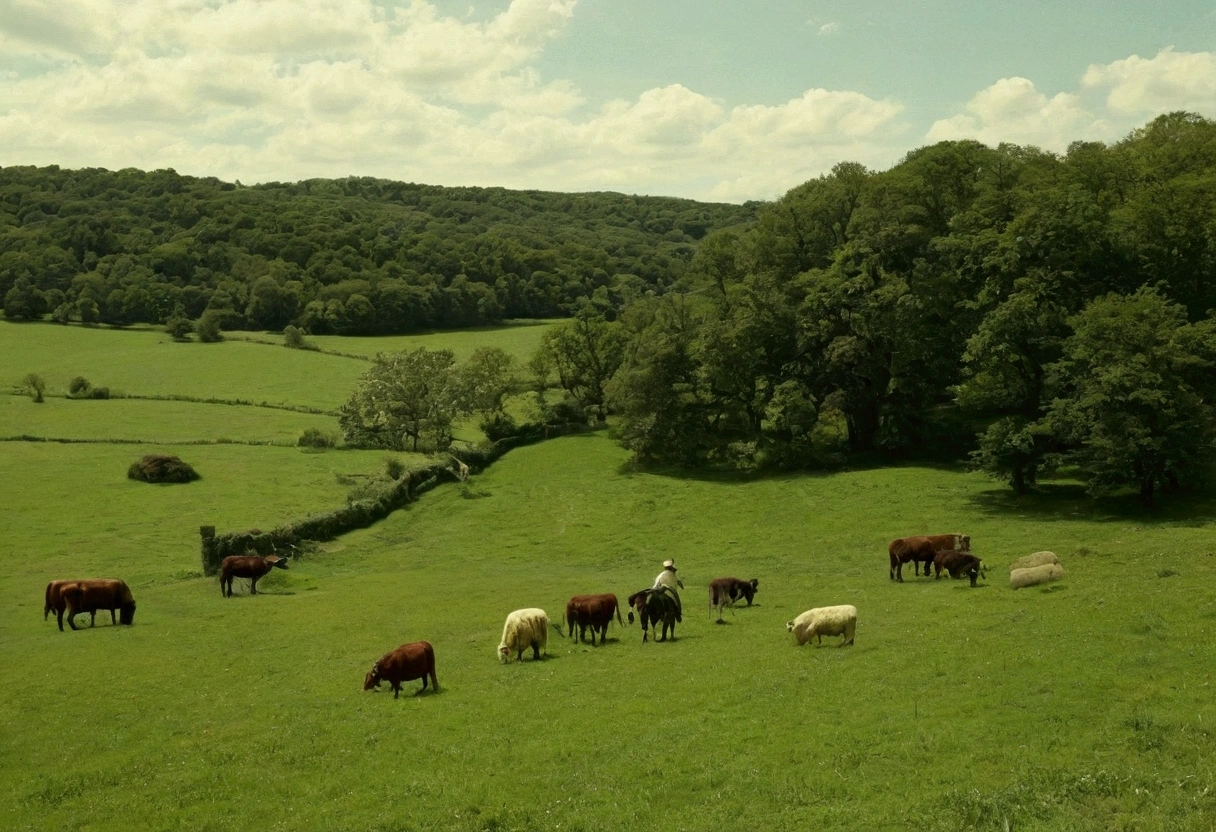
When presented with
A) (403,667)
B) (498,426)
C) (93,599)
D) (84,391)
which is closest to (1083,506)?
(403,667)

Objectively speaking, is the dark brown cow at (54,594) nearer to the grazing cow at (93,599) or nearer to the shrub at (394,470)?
the grazing cow at (93,599)

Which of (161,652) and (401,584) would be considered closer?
(161,652)

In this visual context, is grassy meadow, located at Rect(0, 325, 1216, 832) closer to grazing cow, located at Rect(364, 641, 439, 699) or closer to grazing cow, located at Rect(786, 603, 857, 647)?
grazing cow, located at Rect(364, 641, 439, 699)

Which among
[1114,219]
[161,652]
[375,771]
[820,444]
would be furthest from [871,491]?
[375,771]

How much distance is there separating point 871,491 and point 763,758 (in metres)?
36.6

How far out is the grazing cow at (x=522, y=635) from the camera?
2428 centimetres

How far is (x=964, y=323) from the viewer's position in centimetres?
5612

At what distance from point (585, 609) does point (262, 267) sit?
418ft

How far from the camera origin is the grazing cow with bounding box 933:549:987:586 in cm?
3039

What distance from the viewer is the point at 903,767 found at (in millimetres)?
14727

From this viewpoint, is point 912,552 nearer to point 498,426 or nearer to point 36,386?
point 498,426

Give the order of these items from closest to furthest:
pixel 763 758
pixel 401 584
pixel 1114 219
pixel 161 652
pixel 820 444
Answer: pixel 763 758
pixel 161 652
pixel 401 584
pixel 1114 219
pixel 820 444

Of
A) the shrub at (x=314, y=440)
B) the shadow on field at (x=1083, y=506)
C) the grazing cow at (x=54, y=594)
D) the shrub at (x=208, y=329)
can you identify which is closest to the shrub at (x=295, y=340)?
the shrub at (x=208, y=329)

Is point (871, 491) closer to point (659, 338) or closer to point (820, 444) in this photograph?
point (820, 444)
